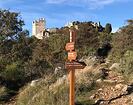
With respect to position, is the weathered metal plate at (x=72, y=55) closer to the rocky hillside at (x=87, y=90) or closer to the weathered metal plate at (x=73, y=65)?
the weathered metal plate at (x=73, y=65)

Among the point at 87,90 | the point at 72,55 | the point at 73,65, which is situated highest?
the point at 72,55

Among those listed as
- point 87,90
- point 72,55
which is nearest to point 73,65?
point 72,55

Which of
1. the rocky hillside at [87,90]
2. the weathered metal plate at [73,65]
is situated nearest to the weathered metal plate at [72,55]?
the weathered metal plate at [73,65]

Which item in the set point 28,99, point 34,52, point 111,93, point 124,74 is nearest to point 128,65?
point 124,74

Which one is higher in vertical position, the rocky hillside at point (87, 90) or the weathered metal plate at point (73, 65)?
the weathered metal plate at point (73, 65)

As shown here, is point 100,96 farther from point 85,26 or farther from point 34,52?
point 85,26

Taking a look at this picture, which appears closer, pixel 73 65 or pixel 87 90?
pixel 73 65

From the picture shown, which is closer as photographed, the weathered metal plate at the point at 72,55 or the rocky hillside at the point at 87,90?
the weathered metal plate at the point at 72,55

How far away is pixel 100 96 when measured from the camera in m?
18.2

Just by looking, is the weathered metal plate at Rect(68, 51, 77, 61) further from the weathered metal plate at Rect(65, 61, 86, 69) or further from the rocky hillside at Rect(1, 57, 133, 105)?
the rocky hillside at Rect(1, 57, 133, 105)

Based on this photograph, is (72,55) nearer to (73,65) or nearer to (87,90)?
(73,65)

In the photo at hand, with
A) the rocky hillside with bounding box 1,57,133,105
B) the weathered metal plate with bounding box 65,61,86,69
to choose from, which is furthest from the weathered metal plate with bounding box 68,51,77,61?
the rocky hillside with bounding box 1,57,133,105

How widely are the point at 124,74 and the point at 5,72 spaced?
734 centimetres

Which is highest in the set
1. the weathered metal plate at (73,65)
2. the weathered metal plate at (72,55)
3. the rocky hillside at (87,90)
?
the weathered metal plate at (72,55)
